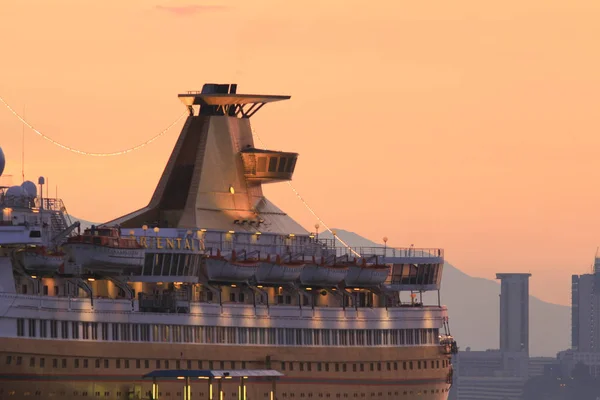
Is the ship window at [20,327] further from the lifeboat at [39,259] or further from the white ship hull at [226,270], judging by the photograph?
the white ship hull at [226,270]

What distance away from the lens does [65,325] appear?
178125 mm

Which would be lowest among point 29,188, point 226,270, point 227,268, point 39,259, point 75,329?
point 75,329

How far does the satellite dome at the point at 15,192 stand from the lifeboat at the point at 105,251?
469cm

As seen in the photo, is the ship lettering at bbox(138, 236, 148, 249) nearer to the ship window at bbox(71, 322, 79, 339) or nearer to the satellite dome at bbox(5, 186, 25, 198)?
the satellite dome at bbox(5, 186, 25, 198)

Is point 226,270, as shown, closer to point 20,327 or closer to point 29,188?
point 29,188

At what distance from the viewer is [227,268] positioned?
19725cm

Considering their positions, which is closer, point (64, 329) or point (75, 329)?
point (64, 329)

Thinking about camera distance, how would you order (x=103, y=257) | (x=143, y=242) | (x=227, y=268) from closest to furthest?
(x=103, y=257)
(x=143, y=242)
(x=227, y=268)

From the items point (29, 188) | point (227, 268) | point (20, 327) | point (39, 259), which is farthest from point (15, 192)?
point (227, 268)

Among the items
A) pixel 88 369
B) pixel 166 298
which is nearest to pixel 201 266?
pixel 166 298

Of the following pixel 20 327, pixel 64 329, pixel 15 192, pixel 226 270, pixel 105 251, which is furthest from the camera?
pixel 226 270

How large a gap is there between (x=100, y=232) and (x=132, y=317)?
6.49 meters

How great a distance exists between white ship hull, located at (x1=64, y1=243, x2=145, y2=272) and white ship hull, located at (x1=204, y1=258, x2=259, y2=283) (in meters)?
10.6

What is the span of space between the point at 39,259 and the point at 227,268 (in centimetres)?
2385
